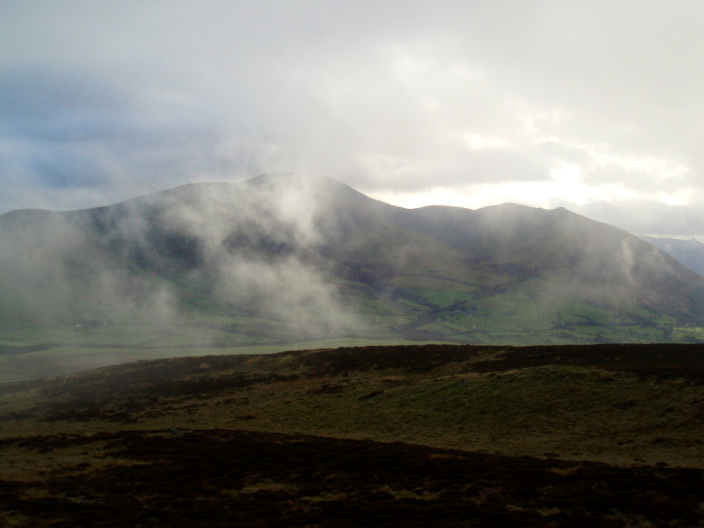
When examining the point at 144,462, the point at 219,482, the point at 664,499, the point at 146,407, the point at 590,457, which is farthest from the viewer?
the point at 146,407

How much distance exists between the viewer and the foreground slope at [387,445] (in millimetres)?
21344

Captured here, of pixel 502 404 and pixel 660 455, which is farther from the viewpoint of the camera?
pixel 502 404

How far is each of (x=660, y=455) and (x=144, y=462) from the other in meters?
36.8

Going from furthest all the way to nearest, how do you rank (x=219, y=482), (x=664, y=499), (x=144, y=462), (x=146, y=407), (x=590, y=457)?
(x=146, y=407) → (x=144, y=462) → (x=590, y=457) → (x=219, y=482) → (x=664, y=499)

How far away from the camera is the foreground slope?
2134 centimetres

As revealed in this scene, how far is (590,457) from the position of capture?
2959 cm

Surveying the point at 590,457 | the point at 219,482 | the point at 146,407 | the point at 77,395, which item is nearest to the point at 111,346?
the point at 77,395

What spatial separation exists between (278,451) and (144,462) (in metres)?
10.1

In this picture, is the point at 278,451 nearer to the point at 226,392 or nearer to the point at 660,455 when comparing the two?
the point at 660,455

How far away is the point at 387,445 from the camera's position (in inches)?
1347

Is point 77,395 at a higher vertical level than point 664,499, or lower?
lower

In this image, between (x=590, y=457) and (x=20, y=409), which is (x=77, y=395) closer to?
(x=20, y=409)

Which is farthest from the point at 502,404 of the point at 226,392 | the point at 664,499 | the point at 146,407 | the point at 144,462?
the point at 146,407

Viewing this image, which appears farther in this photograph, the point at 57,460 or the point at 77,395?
the point at 77,395
